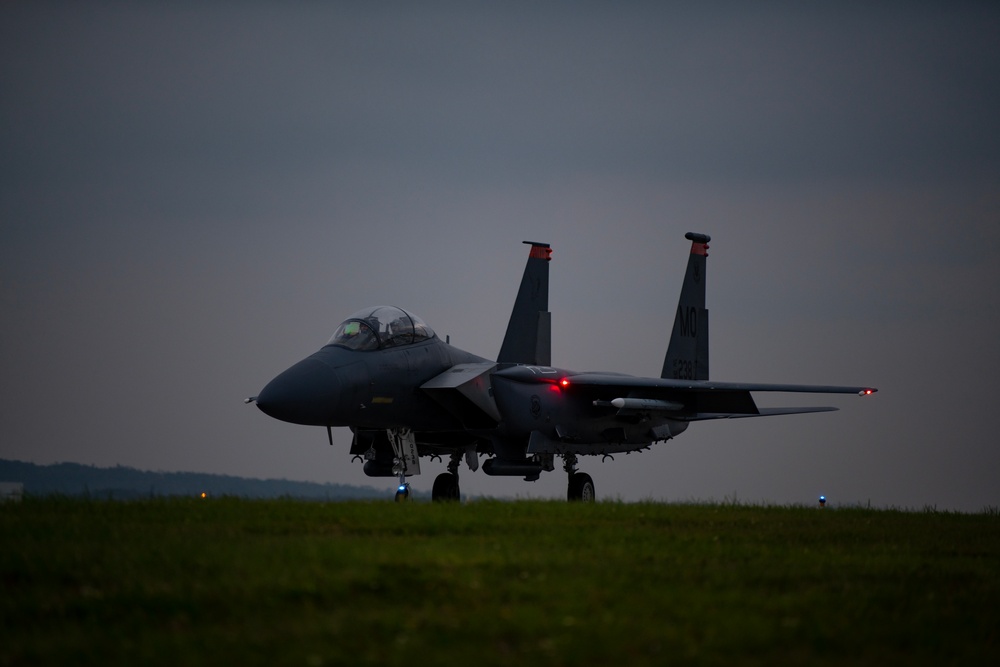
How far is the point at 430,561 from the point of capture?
10180 mm

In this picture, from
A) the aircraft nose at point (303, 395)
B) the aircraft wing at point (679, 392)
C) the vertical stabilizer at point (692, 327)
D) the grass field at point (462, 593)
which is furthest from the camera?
the vertical stabilizer at point (692, 327)

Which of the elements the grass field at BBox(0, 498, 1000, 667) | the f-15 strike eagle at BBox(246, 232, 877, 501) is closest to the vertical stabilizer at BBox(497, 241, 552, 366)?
the f-15 strike eagle at BBox(246, 232, 877, 501)

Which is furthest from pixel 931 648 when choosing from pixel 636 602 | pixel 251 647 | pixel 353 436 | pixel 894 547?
pixel 353 436

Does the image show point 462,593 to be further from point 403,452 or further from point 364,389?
point 403,452

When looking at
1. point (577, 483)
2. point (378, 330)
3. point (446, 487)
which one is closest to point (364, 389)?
point (378, 330)

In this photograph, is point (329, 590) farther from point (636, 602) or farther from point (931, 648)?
point (931, 648)

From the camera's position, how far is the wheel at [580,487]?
969 inches

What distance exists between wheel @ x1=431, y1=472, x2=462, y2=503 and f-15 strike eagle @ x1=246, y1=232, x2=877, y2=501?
2 centimetres

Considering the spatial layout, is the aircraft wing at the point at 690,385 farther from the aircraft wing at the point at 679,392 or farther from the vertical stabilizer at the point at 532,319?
the vertical stabilizer at the point at 532,319

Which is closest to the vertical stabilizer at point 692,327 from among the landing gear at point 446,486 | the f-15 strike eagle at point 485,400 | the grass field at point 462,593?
the f-15 strike eagle at point 485,400

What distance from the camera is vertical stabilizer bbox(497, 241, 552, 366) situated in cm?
2655

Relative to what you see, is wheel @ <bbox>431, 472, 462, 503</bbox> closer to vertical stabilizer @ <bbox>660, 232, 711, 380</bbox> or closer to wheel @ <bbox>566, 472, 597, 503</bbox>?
wheel @ <bbox>566, 472, 597, 503</bbox>

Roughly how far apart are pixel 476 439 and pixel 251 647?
16.7 m

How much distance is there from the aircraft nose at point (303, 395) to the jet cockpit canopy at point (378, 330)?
1.15 m
